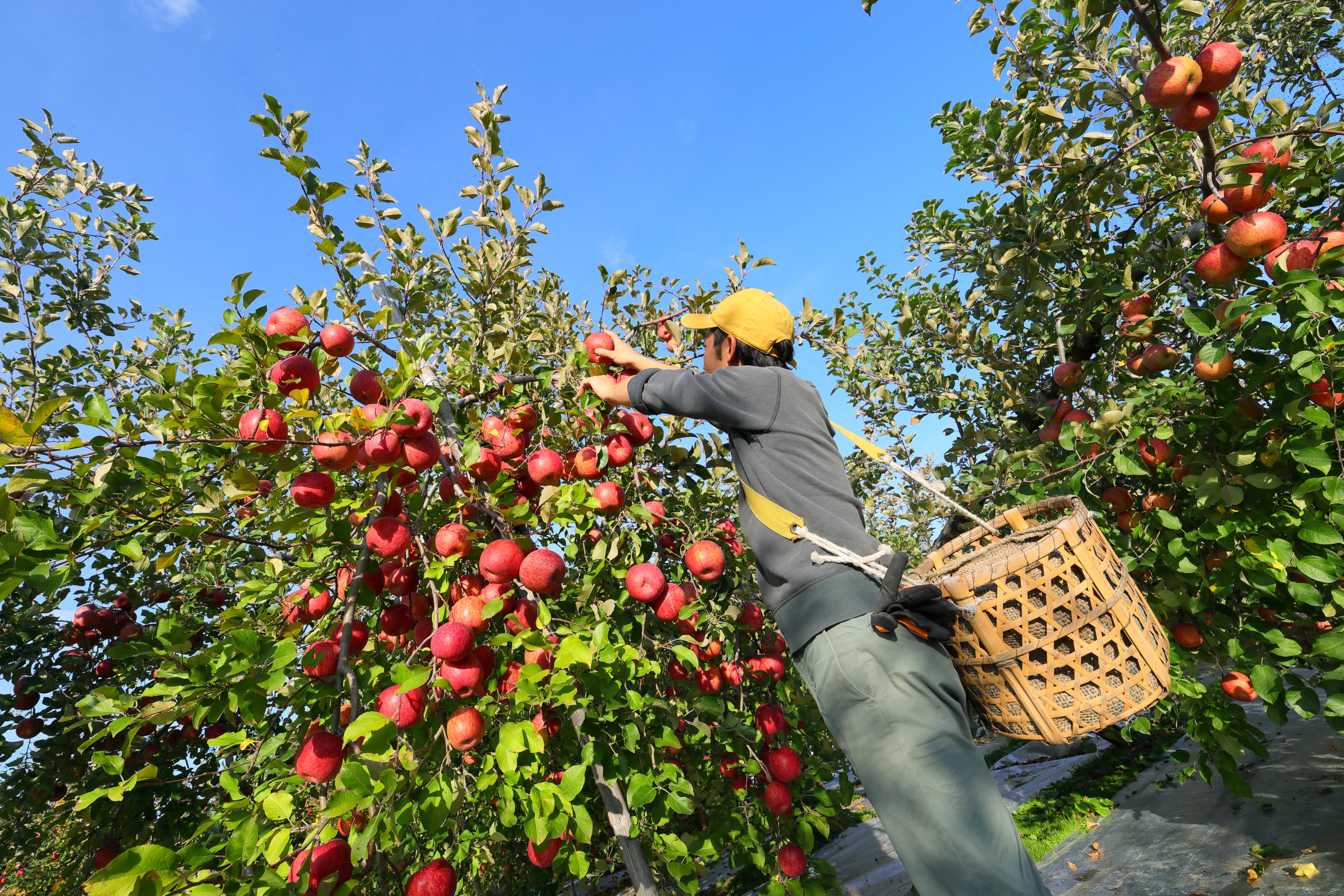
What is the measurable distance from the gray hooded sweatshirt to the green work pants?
148mm

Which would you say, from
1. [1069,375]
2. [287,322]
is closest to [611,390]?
[287,322]

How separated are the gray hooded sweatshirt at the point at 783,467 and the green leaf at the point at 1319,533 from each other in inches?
60.3

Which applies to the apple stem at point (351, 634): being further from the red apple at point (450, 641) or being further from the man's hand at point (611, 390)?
the man's hand at point (611, 390)

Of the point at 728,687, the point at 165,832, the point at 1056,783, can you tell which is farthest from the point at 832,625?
the point at 1056,783

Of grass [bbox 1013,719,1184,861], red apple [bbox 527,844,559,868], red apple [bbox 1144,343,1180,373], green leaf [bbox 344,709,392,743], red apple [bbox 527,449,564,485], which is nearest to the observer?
green leaf [bbox 344,709,392,743]

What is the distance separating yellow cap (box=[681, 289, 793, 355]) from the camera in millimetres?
2314

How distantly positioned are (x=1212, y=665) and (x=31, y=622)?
680 centimetres

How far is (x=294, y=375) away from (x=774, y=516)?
4.93 feet

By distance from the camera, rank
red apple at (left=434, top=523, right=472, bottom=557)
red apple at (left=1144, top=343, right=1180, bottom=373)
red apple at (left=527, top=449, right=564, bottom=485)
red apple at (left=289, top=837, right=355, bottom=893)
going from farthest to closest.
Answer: red apple at (left=1144, top=343, right=1180, bottom=373) < red apple at (left=527, top=449, right=564, bottom=485) < red apple at (left=434, top=523, right=472, bottom=557) < red apple at (left=289, top=837, right=355, bottom=893)

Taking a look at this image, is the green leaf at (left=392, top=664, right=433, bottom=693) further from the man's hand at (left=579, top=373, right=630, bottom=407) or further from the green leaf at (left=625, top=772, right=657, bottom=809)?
the man's hand at (left=579, top=373, right=630, bottom=407)

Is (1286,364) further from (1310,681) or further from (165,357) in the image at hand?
(165,357)

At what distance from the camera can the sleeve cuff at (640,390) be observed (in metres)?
2.08

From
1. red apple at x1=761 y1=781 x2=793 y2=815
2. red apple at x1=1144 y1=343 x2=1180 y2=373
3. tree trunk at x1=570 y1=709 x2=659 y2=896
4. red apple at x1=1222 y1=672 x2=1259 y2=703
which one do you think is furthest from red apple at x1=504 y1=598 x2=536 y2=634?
red apple at x1=1222 y1=672 x2=1259 y2=703

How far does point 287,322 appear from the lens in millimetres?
1967
